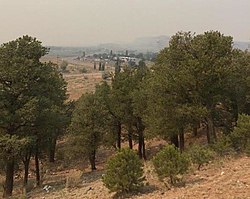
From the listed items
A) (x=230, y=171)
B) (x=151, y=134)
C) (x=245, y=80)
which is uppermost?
(x=245, y=80)

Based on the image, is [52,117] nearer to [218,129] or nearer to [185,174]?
[185,174]

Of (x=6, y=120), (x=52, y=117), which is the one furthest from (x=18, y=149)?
(x=52, y=117)

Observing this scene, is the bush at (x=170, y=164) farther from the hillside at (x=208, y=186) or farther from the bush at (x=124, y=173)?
the bush at (x=124, y=173)

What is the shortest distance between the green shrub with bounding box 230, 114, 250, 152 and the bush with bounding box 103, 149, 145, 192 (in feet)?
25.1

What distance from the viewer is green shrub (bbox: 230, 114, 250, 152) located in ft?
65.9

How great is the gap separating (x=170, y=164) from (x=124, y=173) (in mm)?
1885

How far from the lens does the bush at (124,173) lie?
48.0 ft

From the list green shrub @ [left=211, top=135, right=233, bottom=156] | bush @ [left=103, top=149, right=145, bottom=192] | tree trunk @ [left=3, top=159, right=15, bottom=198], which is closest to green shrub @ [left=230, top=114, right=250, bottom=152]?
green shrub @ [left=211, top=135, right=233, bottom=156]

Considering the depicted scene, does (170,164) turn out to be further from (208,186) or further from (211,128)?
(211,128)

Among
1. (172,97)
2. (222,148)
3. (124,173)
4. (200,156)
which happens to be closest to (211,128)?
(172,97)

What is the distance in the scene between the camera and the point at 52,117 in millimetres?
24625

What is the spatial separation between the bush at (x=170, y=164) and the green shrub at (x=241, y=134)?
641cm

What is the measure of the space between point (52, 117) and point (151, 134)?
9.01 m

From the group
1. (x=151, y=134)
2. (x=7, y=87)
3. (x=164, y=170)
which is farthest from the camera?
(x=151, y=134)
